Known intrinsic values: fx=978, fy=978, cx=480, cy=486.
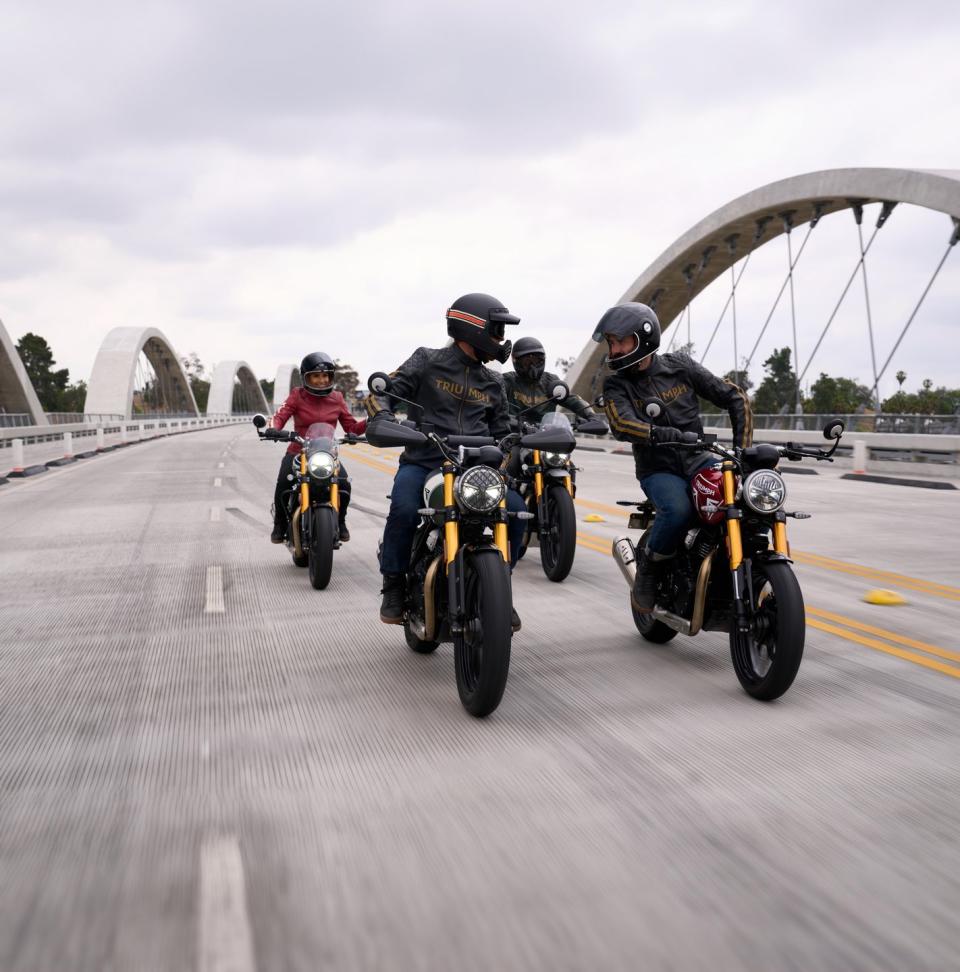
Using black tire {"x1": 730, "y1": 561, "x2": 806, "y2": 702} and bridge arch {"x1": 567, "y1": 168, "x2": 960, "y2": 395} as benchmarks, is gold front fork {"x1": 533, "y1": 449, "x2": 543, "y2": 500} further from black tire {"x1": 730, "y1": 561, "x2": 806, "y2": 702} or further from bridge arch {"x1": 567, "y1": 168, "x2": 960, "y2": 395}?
bridge arch {"x1": 567, "y1": 168, "x2": 960, "y2": 395}

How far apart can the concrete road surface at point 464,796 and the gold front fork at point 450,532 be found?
0.68 meters

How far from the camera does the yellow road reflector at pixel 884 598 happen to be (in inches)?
253

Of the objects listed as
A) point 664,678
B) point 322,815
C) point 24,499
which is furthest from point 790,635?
point 24,499

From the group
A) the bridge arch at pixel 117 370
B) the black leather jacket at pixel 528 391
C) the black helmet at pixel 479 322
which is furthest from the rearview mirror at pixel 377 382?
the bridge arch at pixel 117 370

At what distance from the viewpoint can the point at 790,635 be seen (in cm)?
397

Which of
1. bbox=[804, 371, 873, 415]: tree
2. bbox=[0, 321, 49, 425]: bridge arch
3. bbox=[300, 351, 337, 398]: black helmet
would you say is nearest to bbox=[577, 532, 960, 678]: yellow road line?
bbox=[300, 351, 337, 398]: black helmet

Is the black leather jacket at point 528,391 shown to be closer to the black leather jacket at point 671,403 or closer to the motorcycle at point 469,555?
the black leather jacket at point 671,403

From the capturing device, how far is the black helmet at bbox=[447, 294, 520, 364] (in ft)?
15.7

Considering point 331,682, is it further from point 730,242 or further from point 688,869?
point 730,242

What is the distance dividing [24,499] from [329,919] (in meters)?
13.9

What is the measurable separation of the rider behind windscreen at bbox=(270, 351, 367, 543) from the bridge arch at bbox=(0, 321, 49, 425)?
146 ft

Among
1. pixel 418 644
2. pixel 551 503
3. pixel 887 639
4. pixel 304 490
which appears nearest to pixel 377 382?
pixel 418 644

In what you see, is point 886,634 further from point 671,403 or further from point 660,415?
point 660,415

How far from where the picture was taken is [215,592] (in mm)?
7062
